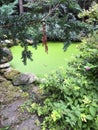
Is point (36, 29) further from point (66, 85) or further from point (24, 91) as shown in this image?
point (24, 91)

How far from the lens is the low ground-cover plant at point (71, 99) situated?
226 cm

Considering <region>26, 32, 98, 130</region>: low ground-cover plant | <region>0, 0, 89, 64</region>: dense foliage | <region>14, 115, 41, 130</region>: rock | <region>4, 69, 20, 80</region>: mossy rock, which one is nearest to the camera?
<region>0, 0, 89, 64</region>: dense foliage

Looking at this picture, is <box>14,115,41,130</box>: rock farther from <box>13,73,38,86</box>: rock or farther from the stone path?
<box>13,73,38,86</box>: rock

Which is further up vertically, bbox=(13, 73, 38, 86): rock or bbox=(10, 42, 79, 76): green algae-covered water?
bbox=(13, 73, 38, 86): rock

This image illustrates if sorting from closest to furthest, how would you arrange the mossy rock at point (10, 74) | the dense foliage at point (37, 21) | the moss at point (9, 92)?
the dense foliage at point (37, 21) → the moss at point (9, 92) → the mossy rock at point (10, 74)

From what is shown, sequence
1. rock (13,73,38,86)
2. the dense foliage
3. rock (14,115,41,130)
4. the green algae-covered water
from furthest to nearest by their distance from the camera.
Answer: the green algae-covered water → rock (13,73,38,86) → rock (14,115,41,130) → the dense foliage

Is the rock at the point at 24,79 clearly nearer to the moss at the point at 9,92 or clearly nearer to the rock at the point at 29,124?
the moss at the point at 9,92

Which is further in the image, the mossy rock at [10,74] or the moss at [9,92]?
the mossy rock at [10,74]

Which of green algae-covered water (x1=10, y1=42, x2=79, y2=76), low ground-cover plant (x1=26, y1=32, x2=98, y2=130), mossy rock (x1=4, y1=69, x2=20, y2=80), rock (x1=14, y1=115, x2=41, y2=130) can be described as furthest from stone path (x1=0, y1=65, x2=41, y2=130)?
green algae-covered water (x1=10, y1=42, x2=79, y2=76)

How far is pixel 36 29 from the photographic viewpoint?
5.36 feet

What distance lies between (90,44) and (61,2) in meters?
1.98

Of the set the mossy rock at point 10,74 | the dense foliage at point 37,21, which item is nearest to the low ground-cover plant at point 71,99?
the dense foliage at point 37,21

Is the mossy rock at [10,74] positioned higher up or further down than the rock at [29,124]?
further down

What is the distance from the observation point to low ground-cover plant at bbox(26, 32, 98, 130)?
7.41ft
